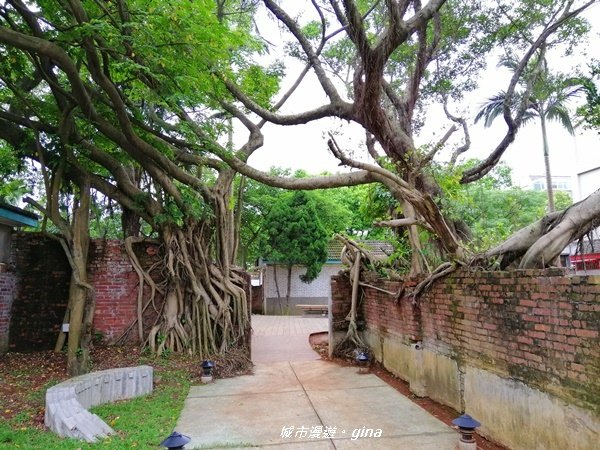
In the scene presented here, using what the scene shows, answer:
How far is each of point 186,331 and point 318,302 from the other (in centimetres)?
1220

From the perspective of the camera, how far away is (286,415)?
4887mm

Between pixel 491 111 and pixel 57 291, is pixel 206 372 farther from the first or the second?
pixel 491 111

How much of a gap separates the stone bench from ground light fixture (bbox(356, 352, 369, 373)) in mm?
3268

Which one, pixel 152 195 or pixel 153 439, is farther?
pixel 152 195

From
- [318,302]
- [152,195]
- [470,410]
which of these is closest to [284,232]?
[318,302]

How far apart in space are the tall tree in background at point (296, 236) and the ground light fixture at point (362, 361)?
415 inches

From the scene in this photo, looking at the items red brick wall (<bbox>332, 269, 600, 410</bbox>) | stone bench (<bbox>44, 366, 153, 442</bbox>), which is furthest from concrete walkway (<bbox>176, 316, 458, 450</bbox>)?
red brick wall (<bbox>332, 269, 600, 410</bbox>)

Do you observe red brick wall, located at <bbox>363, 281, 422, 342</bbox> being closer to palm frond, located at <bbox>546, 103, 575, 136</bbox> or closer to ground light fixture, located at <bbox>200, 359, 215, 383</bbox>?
ground light fixture, located at <bbox>200, 359, 215, 383</bbox>

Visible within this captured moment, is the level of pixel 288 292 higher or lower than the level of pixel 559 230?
lower

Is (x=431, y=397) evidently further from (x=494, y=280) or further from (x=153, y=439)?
(x=153, y=439)

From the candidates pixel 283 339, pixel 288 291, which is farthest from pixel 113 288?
pixel 288 291

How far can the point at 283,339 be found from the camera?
36.3ft

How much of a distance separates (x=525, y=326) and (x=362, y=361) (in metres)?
3.97

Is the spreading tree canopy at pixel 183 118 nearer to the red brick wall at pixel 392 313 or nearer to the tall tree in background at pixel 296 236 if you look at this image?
the red brick wall at pixel 392 313
